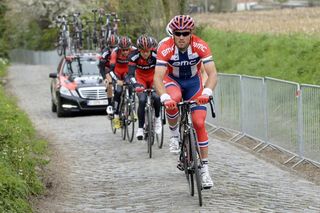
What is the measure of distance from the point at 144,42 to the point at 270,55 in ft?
42.2

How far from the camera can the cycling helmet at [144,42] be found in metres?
13.9

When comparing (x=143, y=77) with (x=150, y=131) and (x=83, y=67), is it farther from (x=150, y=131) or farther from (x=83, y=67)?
(x=83, y=67)

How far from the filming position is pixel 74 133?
18906 millimetres

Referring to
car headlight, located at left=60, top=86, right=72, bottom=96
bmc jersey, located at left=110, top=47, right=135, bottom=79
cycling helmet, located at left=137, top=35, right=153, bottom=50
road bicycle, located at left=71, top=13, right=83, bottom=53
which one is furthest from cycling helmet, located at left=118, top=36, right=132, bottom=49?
road bicycle, located at left=71, top=13, right=83, bottom=53

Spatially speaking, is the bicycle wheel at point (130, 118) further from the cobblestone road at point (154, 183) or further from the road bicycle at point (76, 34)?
the road bicycle at point (76, 34)

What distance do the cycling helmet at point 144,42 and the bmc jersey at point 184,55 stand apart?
3359 mm

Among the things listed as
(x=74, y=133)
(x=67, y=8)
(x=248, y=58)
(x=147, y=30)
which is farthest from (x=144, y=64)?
(x=67, y=8)

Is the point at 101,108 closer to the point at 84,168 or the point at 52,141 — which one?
the point at 52,141

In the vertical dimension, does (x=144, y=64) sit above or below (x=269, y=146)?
above

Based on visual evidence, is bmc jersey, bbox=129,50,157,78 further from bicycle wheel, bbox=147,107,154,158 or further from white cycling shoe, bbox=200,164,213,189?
white cycling shoe, bbox=200,164,213,189

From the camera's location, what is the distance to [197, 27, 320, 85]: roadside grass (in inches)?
865

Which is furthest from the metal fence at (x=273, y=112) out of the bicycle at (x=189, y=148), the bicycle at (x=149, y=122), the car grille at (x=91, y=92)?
the car grille at (x=91, y=92)

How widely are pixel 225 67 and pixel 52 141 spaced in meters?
12.6

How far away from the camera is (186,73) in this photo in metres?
10.6
